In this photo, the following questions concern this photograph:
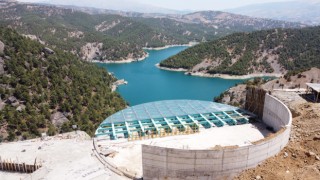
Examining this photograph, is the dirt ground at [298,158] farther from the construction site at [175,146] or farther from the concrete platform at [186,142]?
the concrete platform at [186,142]

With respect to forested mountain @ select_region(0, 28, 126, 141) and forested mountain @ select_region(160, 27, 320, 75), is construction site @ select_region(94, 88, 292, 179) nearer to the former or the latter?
forested mountain @ select_region(0, 28, 126, 141)

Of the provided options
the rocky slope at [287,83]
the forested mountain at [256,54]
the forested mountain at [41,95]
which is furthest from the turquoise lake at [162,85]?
the forested mountain at [41,95]

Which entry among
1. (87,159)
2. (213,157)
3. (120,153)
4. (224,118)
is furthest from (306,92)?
(87,159)

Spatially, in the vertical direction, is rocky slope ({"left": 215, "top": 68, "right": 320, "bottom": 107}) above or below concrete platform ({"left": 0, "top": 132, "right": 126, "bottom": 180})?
below

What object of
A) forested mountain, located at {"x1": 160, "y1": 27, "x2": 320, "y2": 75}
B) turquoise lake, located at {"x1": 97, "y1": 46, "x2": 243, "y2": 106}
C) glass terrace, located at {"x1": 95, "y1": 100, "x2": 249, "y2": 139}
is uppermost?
glass terrace, located at {"x1": 95, "y1": 100, "x2": 249, "y2": 139}

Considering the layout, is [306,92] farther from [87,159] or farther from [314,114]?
[87,159]

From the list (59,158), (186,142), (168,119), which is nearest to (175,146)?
(186,142)

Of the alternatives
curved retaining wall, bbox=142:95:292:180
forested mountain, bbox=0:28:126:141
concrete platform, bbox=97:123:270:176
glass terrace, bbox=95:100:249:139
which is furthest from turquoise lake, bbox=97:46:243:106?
curved retaining wall, bbox=142:95:292:180
